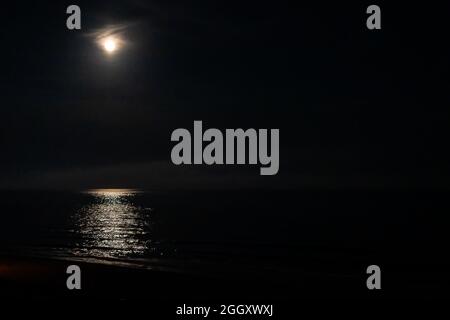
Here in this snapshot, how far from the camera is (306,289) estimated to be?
26.0 meters

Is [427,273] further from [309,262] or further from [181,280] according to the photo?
[181,280]

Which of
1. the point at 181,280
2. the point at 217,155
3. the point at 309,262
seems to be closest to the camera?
the point at 217,155

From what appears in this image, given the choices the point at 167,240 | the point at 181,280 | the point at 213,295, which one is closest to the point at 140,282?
the point at 181,280
